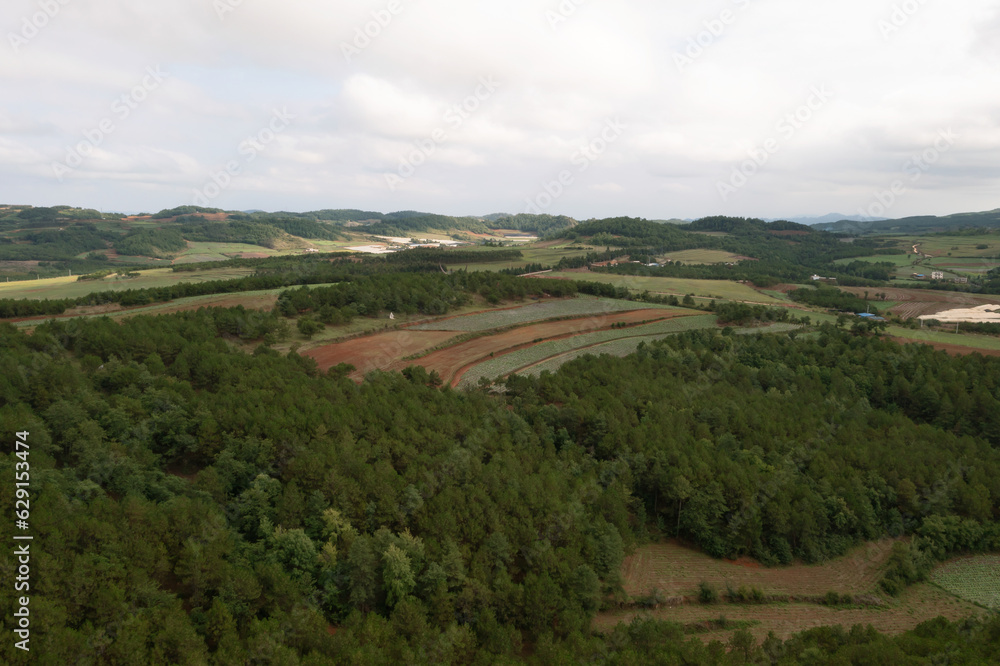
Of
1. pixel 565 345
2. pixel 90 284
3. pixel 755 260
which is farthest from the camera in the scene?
pixel 755 260

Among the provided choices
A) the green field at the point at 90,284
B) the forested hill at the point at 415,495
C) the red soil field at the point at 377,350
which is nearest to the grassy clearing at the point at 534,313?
the red soil field at the point at 377,350

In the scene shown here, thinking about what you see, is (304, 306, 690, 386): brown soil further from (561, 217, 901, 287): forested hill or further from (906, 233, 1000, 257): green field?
(906, 233, 1000, 257): green field

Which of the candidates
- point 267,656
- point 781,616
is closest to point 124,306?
point 267,656

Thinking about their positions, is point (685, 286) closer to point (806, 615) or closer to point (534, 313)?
point (534, 313)

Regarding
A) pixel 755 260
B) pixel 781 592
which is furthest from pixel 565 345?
pixel 755 260

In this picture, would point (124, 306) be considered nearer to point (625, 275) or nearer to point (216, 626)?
point (216, 626)
